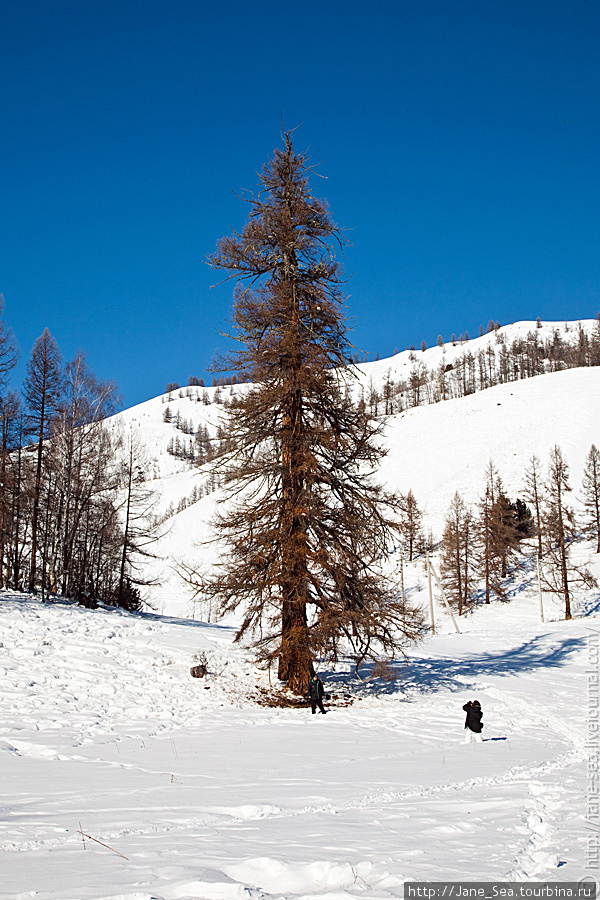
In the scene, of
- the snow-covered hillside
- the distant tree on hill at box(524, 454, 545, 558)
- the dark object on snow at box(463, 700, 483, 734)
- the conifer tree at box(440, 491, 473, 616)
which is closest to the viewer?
the dark object on snow at box(463, 700, 483, 734)

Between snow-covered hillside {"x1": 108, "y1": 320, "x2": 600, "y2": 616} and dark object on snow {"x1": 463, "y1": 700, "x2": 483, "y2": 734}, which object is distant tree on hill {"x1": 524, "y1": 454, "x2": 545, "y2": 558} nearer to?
snow-covered hillside {"x1": 108, "y1": 320, "x2": 600, "y2": 616}

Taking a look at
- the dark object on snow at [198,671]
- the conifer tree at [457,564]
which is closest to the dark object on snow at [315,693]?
the dark object on snow at [198,671]

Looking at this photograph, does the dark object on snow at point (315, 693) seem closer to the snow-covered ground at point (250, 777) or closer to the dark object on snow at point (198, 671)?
the snow-covered ground at point (250, 777)

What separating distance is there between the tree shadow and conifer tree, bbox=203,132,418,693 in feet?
8.95

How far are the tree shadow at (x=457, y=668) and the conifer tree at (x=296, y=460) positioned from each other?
8.95ft

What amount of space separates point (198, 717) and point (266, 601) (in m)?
2.95

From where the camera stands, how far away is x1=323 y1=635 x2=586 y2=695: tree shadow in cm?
1692

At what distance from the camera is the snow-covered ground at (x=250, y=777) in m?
4.46

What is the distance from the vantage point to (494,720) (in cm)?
1452

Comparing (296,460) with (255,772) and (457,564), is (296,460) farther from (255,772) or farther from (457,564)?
(457,564)

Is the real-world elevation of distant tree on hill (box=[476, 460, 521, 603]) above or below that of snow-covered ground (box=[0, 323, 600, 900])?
above

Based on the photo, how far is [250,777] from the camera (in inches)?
323

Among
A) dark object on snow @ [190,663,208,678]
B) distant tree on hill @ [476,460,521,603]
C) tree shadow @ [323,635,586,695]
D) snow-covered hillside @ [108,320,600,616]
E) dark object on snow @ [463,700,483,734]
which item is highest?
snow-covered hillside @ [108,320,600,616]

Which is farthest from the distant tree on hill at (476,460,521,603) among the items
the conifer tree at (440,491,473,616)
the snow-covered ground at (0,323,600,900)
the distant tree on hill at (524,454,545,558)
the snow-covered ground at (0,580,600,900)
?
the snow-covered ground at (0,580,600,900)
